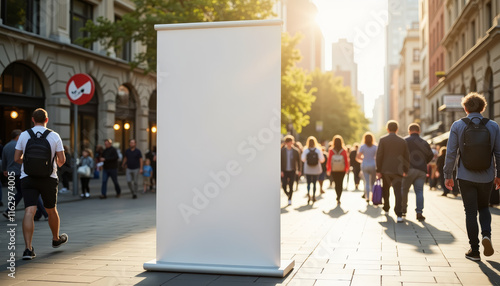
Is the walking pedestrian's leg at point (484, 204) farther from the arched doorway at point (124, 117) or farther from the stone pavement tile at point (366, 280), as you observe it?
the arched doorway at point (124, 117)

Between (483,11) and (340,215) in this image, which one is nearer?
(340,215)

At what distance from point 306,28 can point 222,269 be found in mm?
101093

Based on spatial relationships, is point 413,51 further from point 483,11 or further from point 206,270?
point 206,270

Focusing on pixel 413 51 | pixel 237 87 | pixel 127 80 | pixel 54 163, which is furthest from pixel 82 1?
pixel 413 51

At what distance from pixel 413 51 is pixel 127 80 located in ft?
209

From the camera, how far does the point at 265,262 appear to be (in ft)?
18.1

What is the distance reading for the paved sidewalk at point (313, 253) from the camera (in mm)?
5332

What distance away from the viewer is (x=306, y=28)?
103438 millimetres

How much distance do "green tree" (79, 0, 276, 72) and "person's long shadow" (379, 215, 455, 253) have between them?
12976 mm

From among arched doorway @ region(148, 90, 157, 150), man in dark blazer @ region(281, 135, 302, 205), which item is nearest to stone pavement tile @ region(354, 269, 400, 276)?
man in dark blazer @ region(281, 135, 302, 205)

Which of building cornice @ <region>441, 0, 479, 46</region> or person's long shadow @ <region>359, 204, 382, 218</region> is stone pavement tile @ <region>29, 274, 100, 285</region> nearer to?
person's long shadow @ <region>359, 204, 382, 218</region>

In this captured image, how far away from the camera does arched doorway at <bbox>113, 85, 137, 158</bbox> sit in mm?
27266

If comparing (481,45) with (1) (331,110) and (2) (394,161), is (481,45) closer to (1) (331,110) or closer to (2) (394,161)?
(2) (394,161)

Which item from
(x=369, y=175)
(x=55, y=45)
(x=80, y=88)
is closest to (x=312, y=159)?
(x=369, y=175)
